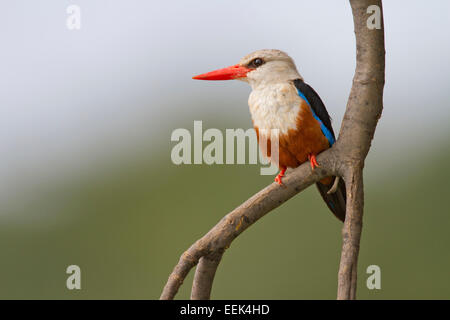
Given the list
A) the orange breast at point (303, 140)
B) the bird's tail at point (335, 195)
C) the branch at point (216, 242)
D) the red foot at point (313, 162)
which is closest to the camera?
the branch at point (216, 242)

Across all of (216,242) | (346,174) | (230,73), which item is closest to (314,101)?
(230,73)

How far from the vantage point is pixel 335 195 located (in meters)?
2.34

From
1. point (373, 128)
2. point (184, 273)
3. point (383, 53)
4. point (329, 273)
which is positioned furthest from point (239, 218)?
point (329, 273)

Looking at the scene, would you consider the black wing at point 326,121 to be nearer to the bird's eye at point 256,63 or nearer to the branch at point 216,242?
the bird's eye at point 256,63

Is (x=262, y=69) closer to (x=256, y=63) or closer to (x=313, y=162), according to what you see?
(x=256, y=63)

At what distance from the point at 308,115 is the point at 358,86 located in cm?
41

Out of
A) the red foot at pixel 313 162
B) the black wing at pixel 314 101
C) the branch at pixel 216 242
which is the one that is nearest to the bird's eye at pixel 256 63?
the black wing at pixel 314 101

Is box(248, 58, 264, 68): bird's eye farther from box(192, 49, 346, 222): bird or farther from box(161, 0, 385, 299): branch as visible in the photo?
box(161, 0, 385, 299): branch

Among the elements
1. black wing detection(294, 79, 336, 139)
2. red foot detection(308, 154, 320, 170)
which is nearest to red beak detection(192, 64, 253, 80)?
black wing detection(294, 79, 336, 139)

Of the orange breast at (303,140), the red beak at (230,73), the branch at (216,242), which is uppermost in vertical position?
the red beak at (230,73)

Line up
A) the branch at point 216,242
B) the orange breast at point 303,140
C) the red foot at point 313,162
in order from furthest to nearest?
the orange breast at point 303,140
the red foot at point 313,162
the branch at point 216,242

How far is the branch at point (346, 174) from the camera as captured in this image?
1722mm

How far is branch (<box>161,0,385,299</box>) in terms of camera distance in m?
1.72

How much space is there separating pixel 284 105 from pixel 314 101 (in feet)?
0.40
